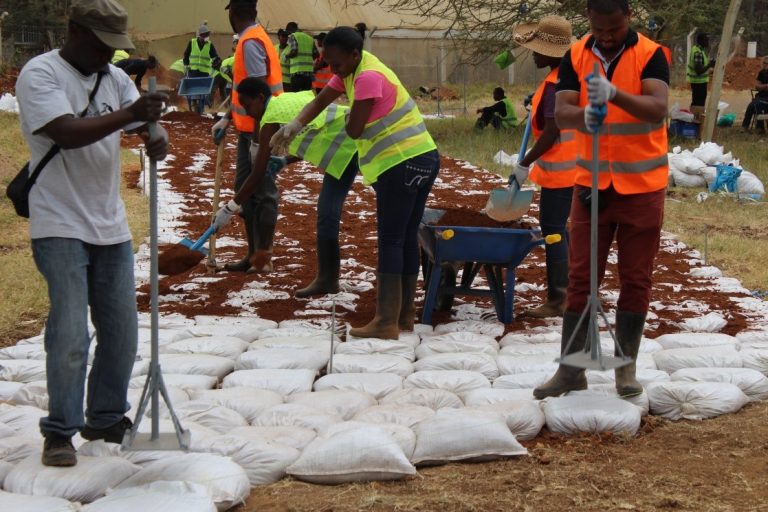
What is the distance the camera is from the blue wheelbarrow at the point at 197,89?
16297 millimetres

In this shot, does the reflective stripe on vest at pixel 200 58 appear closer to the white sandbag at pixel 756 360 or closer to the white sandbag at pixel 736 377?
the white sandbag at pixel 756 360

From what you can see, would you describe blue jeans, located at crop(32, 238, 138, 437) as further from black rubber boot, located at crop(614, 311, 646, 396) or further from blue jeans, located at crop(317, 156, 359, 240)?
blue jeans, located at crop(317, 156, 359, 240)

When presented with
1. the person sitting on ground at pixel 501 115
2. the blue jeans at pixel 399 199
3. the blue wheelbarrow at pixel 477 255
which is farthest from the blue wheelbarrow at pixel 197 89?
the blue jeans at pixel 399 199

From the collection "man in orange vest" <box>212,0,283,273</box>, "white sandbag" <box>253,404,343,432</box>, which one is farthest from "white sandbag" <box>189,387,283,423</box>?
"man in orange vest" <box>212,0,283,273</box>

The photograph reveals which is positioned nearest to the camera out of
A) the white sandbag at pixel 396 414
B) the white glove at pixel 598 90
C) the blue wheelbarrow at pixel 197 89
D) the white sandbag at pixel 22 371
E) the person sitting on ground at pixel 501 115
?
the white glove at pixel 598 90

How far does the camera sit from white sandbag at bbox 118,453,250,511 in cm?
322

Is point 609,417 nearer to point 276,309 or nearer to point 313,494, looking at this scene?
point 313,494

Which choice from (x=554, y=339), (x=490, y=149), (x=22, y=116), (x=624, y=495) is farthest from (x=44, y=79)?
(x=490, y=149)

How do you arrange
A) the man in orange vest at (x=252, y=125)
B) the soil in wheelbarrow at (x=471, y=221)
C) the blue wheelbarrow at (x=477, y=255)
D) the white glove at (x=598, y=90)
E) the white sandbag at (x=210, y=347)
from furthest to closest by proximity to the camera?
the man in orange vest at (x=252, y=125), the soil in wheelbarrow at (x=471, y=221), the blue wheelbarrow at (x=477, y=255), the white sandbag at (x=210, y=347), the white glove at (x=598, y=90)

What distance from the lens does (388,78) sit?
5.12 metres

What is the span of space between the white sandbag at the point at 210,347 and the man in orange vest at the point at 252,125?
1577 mm

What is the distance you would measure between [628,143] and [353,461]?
4.96ft

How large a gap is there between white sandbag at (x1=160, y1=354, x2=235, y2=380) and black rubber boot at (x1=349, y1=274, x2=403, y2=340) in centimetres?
74

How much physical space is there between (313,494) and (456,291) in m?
2.44
